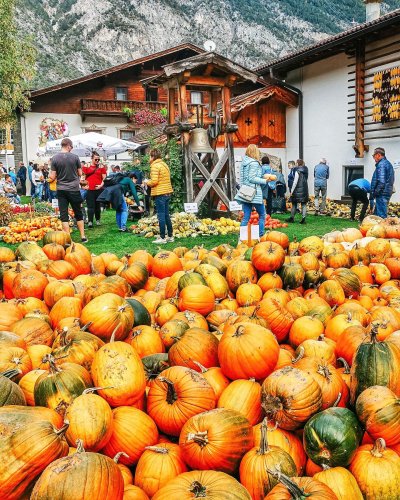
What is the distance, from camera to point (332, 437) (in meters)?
2.00

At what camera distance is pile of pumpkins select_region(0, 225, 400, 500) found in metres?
1.74

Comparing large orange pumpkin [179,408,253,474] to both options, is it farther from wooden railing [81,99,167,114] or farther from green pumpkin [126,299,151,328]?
wooden railing [81,99,167,114]

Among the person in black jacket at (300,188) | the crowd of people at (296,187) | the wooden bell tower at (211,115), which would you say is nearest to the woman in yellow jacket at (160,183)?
the crowd of people at (296,187)

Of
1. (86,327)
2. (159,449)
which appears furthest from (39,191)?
(159,449)

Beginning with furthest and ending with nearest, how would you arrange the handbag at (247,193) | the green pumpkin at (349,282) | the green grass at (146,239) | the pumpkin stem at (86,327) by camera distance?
1. the green grass at (146,239)
2. the handbag at (247,193)
3. the green pumpkin at (349,282)
4. the pumpkin stem at (86,327)

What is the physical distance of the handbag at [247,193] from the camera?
852cm

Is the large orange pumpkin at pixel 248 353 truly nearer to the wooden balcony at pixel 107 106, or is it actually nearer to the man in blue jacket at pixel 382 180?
the man in blue jacket at pixel 382 180

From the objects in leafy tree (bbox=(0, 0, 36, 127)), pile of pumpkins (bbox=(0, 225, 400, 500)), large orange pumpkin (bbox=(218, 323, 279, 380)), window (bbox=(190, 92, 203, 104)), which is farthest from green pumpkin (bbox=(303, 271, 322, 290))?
window (bbox=(190, 92, 203, 104))

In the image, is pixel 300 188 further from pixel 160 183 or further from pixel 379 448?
pixel 379 448

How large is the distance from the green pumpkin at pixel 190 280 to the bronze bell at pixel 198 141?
900 cm

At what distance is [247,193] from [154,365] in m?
6.13

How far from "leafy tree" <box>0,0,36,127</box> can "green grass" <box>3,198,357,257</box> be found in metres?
13.4

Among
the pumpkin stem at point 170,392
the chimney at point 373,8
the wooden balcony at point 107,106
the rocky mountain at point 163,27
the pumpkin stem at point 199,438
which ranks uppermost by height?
the rocky mountain at point 163,27

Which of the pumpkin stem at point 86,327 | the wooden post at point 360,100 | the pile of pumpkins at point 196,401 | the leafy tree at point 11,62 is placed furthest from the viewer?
the leafy tree at point 11,62
